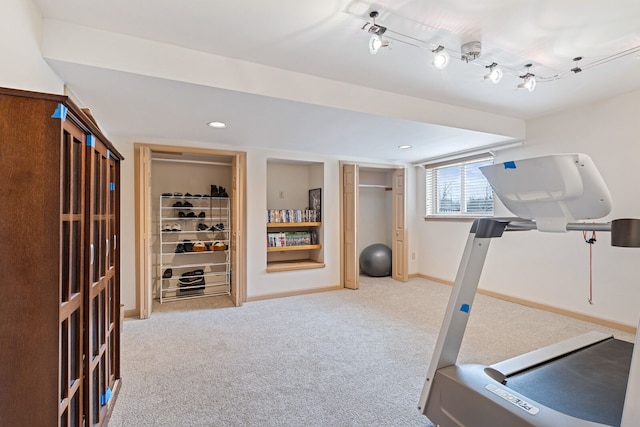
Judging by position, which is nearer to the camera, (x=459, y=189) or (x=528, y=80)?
(x=528, y=80)

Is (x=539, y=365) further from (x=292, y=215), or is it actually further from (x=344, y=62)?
(x=292, y=215)

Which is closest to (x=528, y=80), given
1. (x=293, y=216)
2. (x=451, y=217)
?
(x=451, y=217)

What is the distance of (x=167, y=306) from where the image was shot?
13.5 feet

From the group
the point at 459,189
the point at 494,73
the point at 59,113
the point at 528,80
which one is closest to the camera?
the point at 59,113

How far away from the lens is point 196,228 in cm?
471

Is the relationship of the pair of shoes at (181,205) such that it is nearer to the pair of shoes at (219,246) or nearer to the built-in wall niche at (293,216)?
the pair of shoes at (219,246)

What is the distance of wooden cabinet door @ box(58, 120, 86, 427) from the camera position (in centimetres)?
110

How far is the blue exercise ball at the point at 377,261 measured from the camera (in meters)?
5.74

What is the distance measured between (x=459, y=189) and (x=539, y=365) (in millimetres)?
3508

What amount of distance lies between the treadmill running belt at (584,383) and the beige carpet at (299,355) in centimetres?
59

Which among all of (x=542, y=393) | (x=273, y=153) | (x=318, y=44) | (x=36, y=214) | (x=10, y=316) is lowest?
(x=542, y=393)

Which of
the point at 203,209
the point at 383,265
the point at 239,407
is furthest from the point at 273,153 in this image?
the point at 239,407

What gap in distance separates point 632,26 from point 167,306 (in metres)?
5.13

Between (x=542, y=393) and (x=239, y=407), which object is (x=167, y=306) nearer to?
(x=239, y=407)
